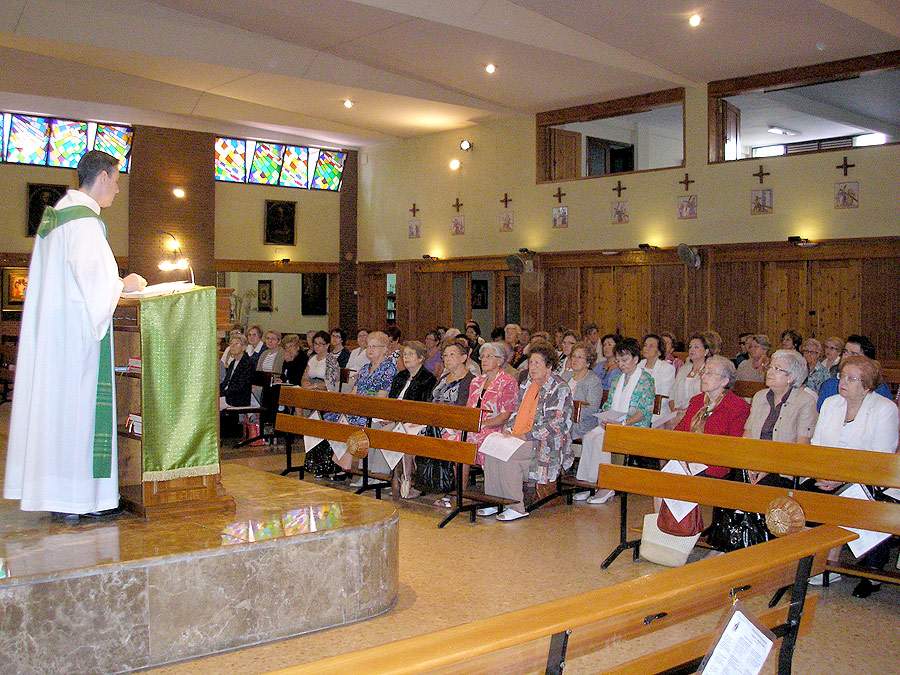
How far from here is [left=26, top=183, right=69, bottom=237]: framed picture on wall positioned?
49.1ft

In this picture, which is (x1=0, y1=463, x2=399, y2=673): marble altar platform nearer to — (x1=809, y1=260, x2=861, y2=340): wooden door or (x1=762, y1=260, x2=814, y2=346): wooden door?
(x1=809, y1=260, x2=861, y2=340): wooden door

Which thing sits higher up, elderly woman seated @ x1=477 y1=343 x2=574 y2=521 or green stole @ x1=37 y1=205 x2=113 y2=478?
green stole @ x1=37 y1=205 x2=113 y2=478

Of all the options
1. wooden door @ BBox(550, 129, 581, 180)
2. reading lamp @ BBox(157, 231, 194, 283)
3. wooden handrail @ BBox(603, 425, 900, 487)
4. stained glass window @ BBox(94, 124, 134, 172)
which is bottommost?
wooden handrail @ BBox(603, 425, 900, 487)

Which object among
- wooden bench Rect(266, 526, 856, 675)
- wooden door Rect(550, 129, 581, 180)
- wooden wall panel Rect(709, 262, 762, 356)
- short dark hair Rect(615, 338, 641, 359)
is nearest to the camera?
wooden bench Rect(266, 526, 856, 675)

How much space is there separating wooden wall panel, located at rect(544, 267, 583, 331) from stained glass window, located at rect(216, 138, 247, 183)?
6.19m

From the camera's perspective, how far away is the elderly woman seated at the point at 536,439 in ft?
21.3

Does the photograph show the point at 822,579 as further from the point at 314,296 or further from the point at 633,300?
the point at 314,296

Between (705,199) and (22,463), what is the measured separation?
10.4 meters

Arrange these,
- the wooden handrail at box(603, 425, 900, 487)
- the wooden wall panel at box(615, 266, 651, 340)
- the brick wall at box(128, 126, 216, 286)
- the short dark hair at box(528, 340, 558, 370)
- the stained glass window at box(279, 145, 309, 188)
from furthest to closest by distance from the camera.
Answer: the stained glass window at box(279, 145, 309, 188) → the brick wall at box(128, 126, 216, 286) → the wooden wall panel at box(615, 266, 651, 340) → the short dark hair at box(528, 340, 558, 370) → the wooden handrail at box(603, 425, 900, 487)

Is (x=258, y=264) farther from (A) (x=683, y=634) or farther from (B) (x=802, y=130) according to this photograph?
(A) (x=683, y=634)

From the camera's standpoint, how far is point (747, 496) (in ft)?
15.5

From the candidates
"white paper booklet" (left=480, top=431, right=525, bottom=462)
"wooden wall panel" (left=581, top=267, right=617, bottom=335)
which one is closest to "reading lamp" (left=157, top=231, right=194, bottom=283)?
"wooden wall panel" (left=581, top=267, right=617, bottom=335)

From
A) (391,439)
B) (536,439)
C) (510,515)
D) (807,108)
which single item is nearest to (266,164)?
(807,108)

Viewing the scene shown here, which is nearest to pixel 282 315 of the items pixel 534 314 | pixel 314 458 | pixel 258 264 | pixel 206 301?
pixel 258 264
